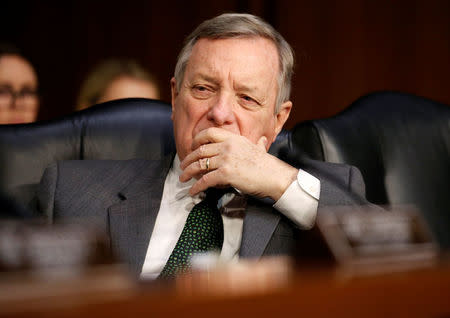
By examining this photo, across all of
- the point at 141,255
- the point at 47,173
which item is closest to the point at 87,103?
the point at 47,173

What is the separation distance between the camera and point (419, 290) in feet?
1.45

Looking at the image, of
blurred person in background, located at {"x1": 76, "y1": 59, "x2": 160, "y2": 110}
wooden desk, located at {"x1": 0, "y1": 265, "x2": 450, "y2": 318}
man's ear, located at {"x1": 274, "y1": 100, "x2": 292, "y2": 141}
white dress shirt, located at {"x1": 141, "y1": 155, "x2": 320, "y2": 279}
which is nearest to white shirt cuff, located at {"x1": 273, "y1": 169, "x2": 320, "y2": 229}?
white dress shirt, located at {"x1": 141, "y1": 155, "x2": 320, "y2": 279}

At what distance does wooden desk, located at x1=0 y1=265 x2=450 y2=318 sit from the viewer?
14.5 inches

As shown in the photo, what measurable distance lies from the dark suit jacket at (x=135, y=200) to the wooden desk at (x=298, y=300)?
733mm

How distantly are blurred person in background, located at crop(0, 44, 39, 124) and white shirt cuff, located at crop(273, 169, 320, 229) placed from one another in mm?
1069

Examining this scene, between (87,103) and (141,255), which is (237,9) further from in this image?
(141,255)

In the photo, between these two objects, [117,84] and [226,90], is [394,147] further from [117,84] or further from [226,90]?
[117,84]

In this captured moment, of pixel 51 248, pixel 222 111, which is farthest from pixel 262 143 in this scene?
pixel 51 248

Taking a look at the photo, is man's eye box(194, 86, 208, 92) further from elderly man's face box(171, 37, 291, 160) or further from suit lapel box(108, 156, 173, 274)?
suit lapel box(108, 156, 173, 274)

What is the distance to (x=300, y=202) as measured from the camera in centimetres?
118

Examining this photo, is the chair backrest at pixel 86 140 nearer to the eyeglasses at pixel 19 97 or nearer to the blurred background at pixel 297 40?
the eyeglasses at pixel 19 97

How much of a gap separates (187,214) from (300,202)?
25 cm

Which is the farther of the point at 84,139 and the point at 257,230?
the point at 84,139

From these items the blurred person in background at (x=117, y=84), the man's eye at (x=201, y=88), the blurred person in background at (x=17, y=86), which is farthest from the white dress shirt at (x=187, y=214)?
the blurred person in background at (x=117, y=84)
